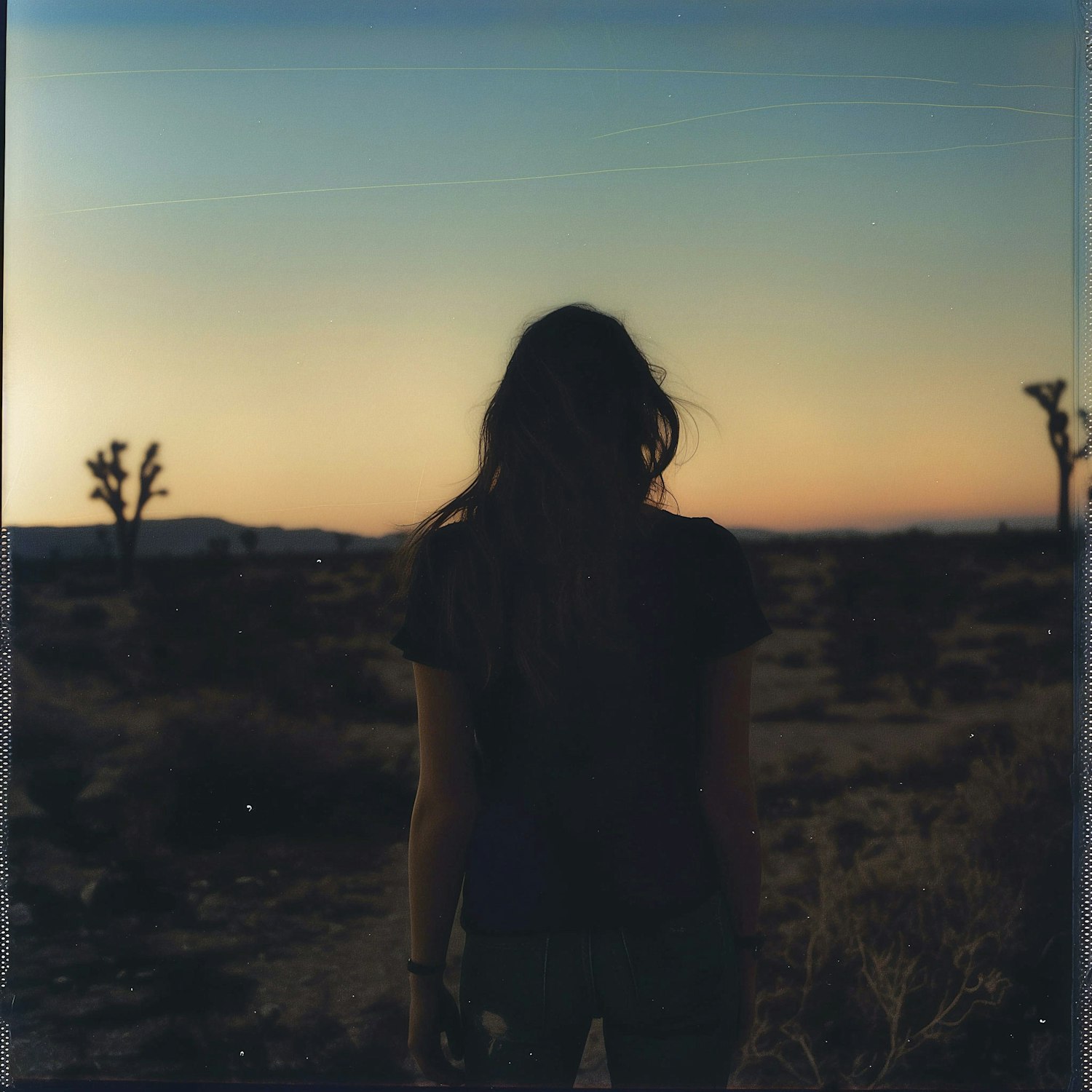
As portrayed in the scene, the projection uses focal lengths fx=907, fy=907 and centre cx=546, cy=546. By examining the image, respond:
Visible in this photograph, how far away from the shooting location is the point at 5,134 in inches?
73.5

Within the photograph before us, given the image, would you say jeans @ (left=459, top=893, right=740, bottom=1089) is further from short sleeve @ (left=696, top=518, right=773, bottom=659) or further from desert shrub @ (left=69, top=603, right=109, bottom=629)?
desert shrub @ (left=69, top=603, right=109, bottom=629)

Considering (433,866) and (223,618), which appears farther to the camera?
(223,618)

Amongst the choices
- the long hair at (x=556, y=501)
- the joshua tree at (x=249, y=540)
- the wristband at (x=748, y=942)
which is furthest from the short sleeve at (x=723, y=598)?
the joshua tree at (x=249, y=540)

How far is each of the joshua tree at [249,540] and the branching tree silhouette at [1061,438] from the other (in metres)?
1.58

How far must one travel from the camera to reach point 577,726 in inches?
49.1

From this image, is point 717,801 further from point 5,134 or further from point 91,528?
point 5,134

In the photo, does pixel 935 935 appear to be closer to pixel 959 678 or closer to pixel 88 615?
pixel 959 678

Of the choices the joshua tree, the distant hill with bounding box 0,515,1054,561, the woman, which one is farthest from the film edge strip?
the joshua tree

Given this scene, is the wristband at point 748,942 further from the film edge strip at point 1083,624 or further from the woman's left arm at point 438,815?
the film edge strip at point 1083,624

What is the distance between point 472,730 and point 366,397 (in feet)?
2.65

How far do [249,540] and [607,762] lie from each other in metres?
0.97

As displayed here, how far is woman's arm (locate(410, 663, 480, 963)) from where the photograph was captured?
4.34 feet

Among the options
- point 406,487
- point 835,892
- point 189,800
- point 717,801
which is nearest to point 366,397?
point 406,487

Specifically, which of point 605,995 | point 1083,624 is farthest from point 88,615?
point 1083,624
